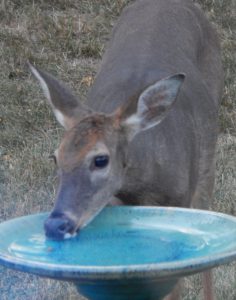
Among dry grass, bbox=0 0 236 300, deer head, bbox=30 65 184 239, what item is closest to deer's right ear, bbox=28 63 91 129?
deer head, bbox=30 65 184 239

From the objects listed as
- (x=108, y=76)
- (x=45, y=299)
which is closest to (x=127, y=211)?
(x=45, y=299)

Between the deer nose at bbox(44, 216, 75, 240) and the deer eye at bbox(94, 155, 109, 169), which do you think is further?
the deer eye at bbox(94, 155, 109, 169)

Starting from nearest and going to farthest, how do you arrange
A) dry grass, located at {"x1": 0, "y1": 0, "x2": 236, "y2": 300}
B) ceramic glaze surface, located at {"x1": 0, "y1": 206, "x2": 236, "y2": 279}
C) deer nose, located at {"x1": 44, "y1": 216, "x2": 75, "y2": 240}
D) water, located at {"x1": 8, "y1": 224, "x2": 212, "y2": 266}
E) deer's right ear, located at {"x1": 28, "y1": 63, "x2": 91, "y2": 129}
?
ceramic glaze surface, located at {"x1": 0, "y1": 206, "x2": 236, "y2": 279} → water, located at {"x1": 8, "y1": 224, "x2": 212, "y2": 266} → deer nose, located at {"x1": 44, "y1": 216, "x2": 75, "y2": 240} → deer's right ear, located at {"x1": 28, "y1": 63, "x2": 91, "y2": 129} → dry grass, located at {"x1": 0, "y1": 0, "x2": 236, "y2": 300}

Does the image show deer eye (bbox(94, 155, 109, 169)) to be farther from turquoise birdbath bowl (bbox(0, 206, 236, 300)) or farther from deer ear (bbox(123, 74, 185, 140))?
deer ear (bbox(123, 74, 185, 140))

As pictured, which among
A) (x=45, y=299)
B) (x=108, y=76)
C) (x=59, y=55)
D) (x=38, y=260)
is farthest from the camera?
(x=59, y=55)

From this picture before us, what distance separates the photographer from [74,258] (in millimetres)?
4176

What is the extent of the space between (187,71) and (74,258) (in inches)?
105

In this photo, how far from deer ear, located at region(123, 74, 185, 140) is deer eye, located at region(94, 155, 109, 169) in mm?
327

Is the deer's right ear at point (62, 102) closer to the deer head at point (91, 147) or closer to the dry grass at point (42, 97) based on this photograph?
the deer head at point (91, 147)

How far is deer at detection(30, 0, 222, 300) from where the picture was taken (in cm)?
474

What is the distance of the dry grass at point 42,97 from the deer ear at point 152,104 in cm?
116

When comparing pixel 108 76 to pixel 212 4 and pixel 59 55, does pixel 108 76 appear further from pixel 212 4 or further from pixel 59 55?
pixel 212 4

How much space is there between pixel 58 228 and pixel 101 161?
61 cm

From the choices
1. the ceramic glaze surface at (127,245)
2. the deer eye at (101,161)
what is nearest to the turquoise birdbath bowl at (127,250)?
the ceramic glaze surface at (127,245)
